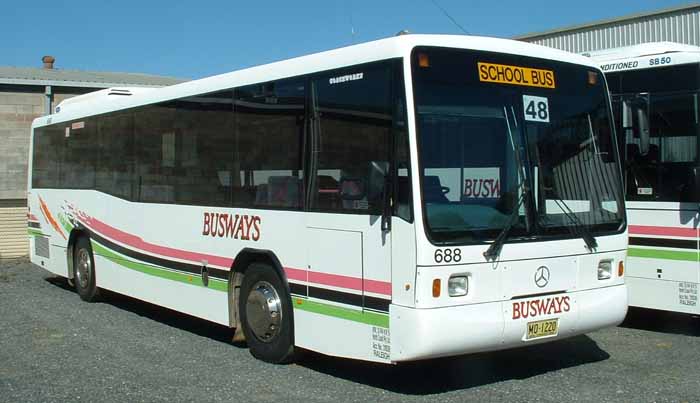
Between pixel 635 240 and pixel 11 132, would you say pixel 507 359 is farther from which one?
pixel 11 132

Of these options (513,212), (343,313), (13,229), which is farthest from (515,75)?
Result: (13,229)

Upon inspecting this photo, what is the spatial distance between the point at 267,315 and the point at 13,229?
42.4 ft

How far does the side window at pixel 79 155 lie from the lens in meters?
12.4

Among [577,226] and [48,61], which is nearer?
[577,226]

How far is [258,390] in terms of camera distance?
23.4 feet

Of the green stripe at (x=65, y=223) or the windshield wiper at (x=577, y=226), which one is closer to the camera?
the windshield wiper at (x=577, y=226)

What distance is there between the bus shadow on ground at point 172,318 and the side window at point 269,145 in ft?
6.55

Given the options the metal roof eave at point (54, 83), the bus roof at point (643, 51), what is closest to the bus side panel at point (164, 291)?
the bus roof at point (643, 51)

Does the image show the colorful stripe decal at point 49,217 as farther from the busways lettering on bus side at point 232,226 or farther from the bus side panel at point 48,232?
the busways lettering on bus side at point 232,226

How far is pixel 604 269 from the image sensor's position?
7.50 m

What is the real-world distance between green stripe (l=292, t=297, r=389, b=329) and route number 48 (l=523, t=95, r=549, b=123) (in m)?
2.07

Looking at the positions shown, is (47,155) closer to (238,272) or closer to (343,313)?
(238,272)

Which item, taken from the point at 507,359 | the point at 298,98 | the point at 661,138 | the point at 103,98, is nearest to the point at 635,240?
the point at 661,138

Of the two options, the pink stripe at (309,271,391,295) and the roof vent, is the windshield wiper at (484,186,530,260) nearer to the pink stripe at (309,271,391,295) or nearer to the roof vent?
the pink stripe at (309,271,391,295)
